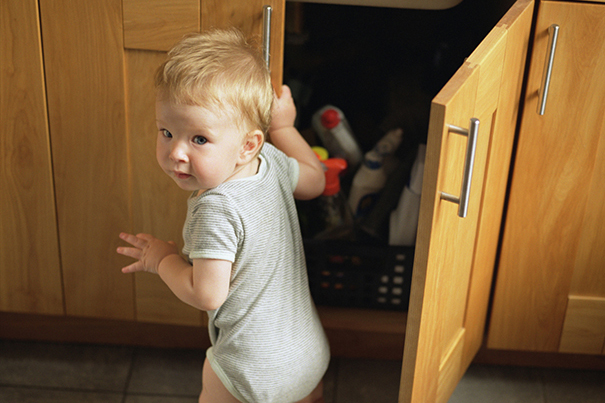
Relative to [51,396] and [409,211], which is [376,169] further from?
[51,396]

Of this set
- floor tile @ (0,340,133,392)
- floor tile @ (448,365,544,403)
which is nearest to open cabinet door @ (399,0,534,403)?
floor tile @ (448,365,544,403)

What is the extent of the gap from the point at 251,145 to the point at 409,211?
0.50 metres

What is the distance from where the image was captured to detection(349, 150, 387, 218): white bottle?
144 cm

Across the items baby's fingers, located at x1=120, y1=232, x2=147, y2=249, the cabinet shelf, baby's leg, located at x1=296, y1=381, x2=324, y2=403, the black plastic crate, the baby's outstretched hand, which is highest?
the baby's outstretched hand

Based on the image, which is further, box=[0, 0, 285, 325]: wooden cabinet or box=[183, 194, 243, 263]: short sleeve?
box=[0, 0, 285, 325]: wooden cabinet

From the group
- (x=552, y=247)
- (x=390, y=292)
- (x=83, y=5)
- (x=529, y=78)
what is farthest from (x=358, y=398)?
(x=83, y=5)

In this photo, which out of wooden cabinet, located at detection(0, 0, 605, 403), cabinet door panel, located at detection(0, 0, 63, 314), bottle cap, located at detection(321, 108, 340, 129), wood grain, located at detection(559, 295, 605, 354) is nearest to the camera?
wooden cabinet, located at detection(0, 0, 605, 403)

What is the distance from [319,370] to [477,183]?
1.35ft

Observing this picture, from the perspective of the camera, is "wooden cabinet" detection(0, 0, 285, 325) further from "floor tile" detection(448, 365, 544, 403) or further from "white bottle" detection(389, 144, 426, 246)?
"floor tile" detection(448, 365, 544, 403)

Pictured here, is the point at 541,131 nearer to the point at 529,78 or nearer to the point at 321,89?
the point at 529,78

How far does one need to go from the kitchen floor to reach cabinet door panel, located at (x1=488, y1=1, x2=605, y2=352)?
14cm

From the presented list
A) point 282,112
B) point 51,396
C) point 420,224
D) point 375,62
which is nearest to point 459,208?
point 420,224

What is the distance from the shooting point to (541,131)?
3.87 feet

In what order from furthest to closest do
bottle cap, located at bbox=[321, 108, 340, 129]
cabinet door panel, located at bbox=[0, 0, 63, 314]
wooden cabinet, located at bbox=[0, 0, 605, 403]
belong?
bottle cap, located at bbox=[321, 108, 340, 129] < cabinet door panel, located at bbox=[0, 0, 63, 314] < wooden cabinet, located at bbox=[0, 0, 605, 403]
